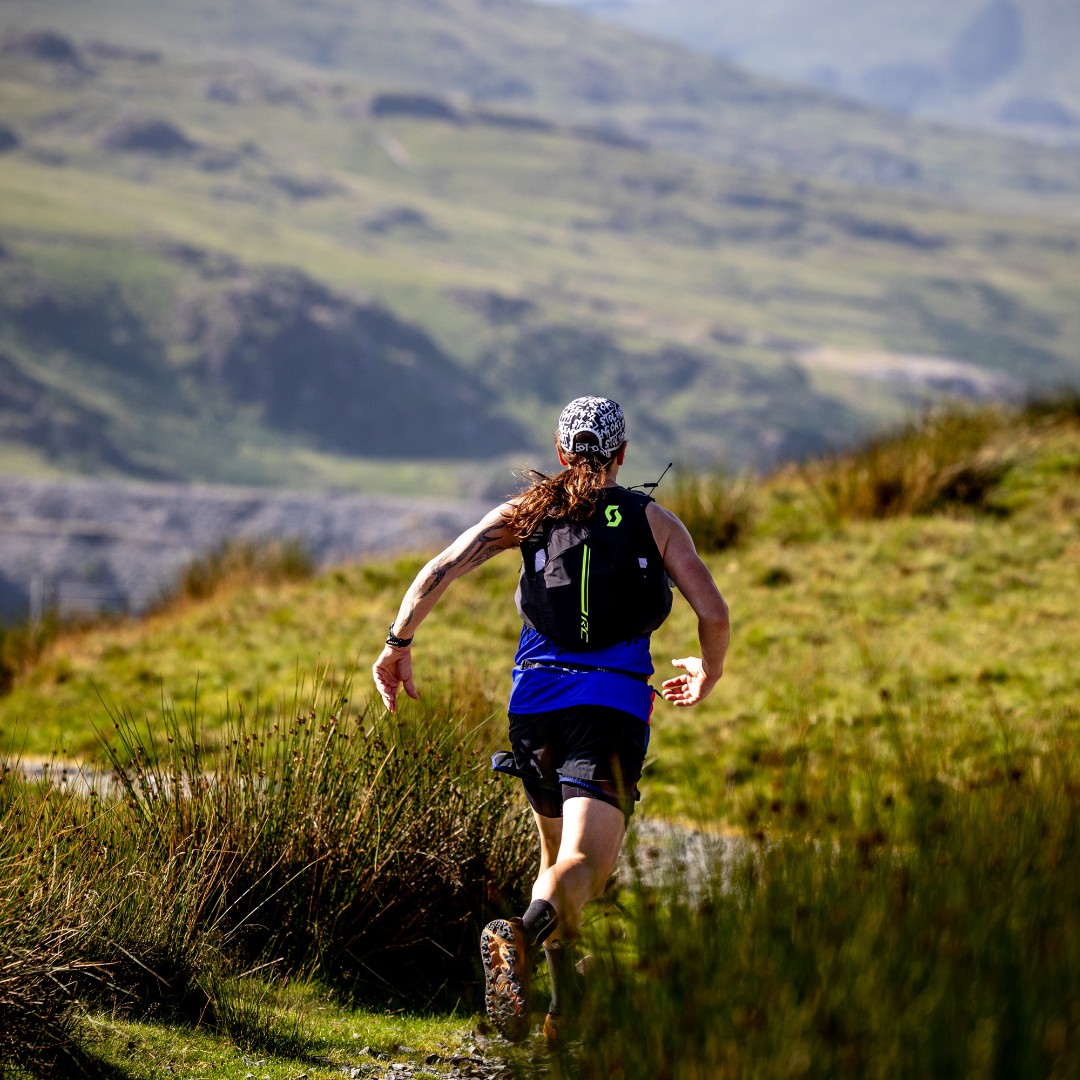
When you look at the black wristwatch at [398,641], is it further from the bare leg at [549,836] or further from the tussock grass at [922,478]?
the tussock grass at [922,478]

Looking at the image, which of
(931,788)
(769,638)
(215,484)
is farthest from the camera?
(215,484)

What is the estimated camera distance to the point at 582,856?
3.66 metres

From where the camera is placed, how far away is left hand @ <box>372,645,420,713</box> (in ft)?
13.6

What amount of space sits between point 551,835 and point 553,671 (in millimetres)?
492

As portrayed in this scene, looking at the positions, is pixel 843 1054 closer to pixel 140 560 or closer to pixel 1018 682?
pixel 1018 682

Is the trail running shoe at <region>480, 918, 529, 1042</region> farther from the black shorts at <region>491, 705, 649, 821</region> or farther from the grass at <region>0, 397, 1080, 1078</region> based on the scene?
the black shorts at <region>491, 705, 649, 821</region>

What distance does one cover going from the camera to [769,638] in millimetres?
10977

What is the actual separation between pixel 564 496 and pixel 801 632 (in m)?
7.34

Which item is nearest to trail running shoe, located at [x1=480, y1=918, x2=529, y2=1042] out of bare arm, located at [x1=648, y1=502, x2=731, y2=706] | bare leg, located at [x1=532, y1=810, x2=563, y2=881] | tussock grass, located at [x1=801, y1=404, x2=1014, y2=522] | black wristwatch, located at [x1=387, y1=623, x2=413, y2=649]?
bare leg, located at [x1=532, y1=810, x2=563, y2=881]

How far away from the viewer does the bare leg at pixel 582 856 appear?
11.7 feet

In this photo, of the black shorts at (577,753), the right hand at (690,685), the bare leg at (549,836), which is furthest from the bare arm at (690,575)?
the bare leg at (549,836)

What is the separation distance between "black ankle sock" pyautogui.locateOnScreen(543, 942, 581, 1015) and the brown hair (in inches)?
45.4

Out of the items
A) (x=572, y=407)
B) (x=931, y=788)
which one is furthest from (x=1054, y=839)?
(x=572, y=407)

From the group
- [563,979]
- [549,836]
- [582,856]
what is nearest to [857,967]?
[563,979]
